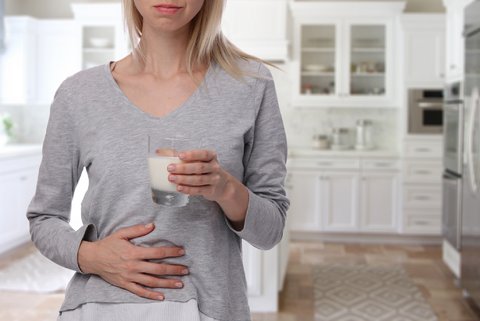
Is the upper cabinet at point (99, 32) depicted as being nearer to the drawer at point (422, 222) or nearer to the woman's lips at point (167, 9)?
the drawer at point (422, 222)

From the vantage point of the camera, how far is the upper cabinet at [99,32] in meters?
6.20

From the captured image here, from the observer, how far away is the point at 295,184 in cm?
620

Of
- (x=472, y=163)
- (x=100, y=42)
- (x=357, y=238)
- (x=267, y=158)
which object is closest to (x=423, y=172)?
(x=357, y=238)

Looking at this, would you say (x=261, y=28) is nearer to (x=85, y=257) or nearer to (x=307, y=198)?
(x=307, y=198)

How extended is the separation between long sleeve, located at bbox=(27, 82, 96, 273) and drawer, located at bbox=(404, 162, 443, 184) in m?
5.43

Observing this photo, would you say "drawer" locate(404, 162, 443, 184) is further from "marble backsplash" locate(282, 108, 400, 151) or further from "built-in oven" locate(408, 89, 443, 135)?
"marble backsplash" locate(282, 108, 400, 151)

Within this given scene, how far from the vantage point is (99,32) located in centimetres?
630

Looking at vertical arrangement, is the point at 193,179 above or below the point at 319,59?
below

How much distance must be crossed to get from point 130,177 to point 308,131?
597cm

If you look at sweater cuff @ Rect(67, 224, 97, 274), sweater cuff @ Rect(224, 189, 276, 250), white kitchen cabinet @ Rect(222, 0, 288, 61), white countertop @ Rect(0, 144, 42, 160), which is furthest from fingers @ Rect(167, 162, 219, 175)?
white countertop @ Rect(0, 144, 42, 160)

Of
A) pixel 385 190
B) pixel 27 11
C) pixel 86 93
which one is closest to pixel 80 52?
pixel 27 11

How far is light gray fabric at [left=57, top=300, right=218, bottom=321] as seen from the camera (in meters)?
0.88

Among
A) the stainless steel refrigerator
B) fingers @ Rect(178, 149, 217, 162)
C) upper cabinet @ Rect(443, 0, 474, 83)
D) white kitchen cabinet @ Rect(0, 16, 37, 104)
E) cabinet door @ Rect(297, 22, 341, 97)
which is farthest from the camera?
cabinet door @ Rect(297, 22, 341, 97)

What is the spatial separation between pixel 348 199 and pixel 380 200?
1.01 feet
